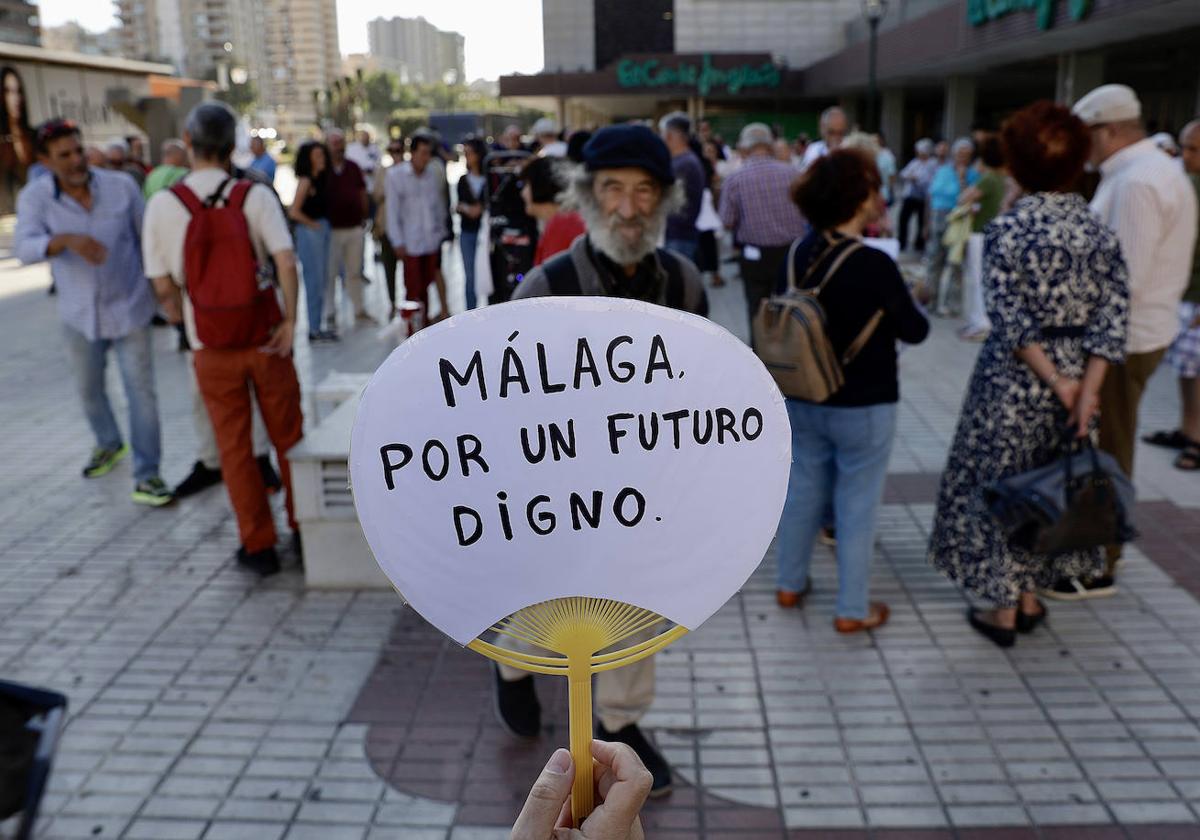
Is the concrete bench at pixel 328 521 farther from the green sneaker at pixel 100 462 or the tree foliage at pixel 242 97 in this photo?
the tree foliage at pixel 242 97

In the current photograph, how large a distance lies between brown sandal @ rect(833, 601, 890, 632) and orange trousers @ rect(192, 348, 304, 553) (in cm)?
244

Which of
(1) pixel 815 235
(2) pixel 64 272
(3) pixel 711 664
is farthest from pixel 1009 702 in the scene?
(2) pixel 64 272

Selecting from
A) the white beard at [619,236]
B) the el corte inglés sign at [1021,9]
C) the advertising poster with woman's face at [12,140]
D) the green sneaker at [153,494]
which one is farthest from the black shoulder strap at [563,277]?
the advertising poster with woman's face at [12,140]

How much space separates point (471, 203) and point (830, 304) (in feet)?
21.1

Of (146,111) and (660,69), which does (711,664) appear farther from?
(660,69)

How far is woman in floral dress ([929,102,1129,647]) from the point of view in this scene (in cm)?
349

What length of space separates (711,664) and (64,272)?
411cm

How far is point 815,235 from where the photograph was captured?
3.74m

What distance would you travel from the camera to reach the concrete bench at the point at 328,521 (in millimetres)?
4352

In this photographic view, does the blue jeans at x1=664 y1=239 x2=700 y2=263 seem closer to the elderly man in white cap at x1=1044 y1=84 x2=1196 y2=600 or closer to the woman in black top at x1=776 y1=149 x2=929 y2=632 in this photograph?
the elderly man in white cap at x1=1044 y1=84 x2=1196 y2=600

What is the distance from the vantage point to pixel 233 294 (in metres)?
4.25

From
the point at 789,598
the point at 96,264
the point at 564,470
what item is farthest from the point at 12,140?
the point at 564,470

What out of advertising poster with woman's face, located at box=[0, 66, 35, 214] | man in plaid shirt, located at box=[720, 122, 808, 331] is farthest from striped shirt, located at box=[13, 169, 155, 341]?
advertising poster with woman's face, located at box=[0, 66, 35, 214]

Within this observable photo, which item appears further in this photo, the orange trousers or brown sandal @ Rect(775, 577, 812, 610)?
the orange trousers
